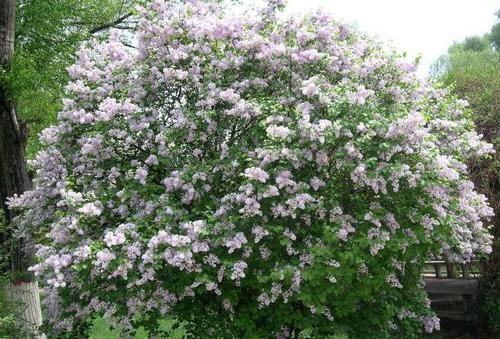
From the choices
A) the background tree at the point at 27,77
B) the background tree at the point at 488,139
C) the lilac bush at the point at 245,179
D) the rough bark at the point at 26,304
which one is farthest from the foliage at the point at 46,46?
the background tree at the point at 488,139

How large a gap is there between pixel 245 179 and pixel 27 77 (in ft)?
17.6

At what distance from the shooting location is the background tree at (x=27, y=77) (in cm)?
946

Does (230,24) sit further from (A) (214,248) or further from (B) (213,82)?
(A) (214,248)

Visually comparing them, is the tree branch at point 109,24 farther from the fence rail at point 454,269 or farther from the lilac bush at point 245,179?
the fence rail at point 454,269

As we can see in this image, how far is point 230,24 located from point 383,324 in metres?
4.20

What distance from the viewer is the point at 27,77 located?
9.45 m

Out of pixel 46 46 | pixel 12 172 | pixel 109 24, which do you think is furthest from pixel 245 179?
pixel 109 24

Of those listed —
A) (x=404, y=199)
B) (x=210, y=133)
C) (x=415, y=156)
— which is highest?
(x=210, y=133)

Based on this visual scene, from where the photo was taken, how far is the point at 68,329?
→ 22.9 ft

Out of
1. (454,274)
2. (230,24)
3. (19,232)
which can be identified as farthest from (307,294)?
(454,274)

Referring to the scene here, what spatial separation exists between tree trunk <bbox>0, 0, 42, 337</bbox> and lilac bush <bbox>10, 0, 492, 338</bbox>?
2190 mm

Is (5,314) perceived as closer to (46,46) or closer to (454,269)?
(46,46)

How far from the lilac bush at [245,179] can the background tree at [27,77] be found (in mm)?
2298

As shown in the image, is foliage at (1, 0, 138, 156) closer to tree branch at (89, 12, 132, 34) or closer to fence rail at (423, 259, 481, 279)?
tree branch at (89, 12, 132, 34)
